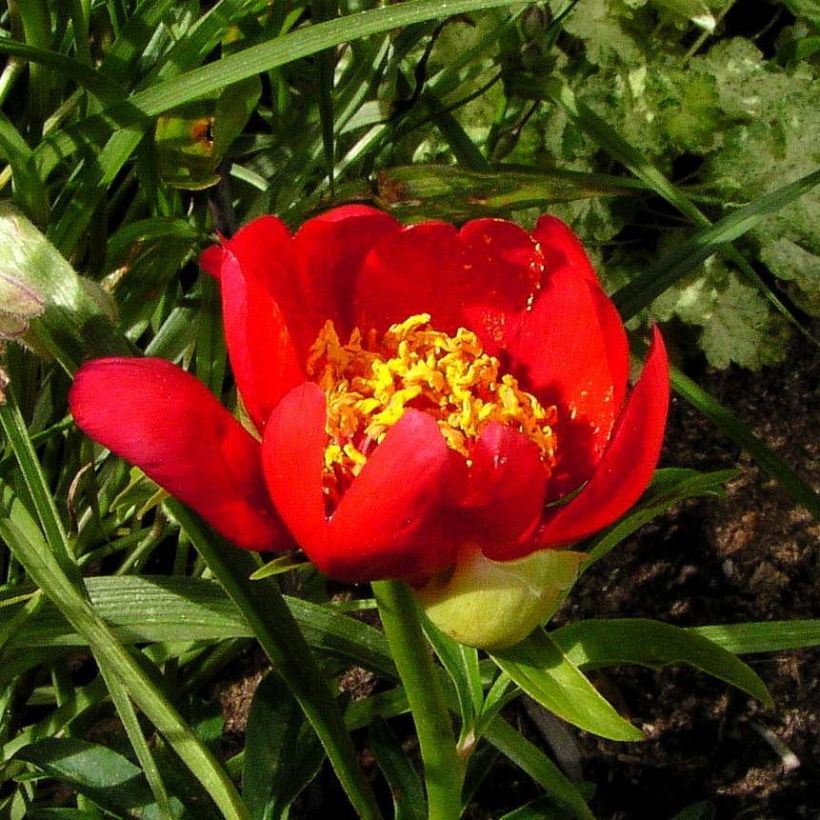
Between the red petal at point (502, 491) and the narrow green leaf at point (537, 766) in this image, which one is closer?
the red petal at point (502, 491)

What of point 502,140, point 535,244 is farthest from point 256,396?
point 502,140

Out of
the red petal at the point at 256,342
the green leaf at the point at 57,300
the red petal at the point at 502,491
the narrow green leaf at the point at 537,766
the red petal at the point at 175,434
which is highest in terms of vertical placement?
the red petal at the point at 502,491

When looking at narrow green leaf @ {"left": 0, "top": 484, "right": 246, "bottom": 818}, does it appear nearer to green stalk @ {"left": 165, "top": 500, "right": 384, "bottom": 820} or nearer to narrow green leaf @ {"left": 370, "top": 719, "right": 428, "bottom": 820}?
green stalk @ {"left": 165, "top": 500, "right": 384, "bottom": 820}

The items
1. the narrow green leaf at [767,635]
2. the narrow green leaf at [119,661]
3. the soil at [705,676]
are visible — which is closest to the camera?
the narrow green leaf at [119,661]

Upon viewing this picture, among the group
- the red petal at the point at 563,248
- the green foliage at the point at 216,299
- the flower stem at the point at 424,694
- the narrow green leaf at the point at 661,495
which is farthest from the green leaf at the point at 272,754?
the red petal at the point at 563,248

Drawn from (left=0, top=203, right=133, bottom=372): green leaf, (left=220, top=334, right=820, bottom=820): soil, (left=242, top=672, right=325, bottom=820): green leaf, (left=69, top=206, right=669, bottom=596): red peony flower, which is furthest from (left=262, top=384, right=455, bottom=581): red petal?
(left=220, top=334, right=820, bottom=820): soil

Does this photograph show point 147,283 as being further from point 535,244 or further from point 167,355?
point 535,244

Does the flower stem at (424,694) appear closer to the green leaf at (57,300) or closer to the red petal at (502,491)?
the red petal at (502,491)

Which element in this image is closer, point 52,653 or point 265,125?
point 52,653
